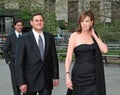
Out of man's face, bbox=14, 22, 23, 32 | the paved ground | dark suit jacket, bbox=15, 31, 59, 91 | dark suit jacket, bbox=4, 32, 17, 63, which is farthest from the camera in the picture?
the paved ground

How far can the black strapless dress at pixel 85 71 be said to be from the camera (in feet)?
22.0

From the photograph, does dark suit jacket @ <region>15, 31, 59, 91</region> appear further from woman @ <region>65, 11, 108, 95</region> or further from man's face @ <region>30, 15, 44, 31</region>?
woman @ <region>65, 11, 108, 95</region>

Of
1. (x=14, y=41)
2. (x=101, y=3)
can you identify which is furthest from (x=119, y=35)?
(x=14, y=41)

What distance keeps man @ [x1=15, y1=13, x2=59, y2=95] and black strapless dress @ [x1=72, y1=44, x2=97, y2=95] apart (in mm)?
580

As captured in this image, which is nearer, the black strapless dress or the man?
the black strapless dress

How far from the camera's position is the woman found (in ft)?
21.9

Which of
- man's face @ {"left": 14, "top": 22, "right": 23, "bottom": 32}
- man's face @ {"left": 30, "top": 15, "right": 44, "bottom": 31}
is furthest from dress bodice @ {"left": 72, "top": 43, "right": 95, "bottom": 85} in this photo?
man's face @ {"left": 14, "top": 22, "right": 23, "bottom": 32}

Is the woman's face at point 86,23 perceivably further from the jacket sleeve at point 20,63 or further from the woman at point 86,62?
the jacket sleeve at point 20,63

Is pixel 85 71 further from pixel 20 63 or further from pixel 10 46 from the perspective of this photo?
pixel 10 46

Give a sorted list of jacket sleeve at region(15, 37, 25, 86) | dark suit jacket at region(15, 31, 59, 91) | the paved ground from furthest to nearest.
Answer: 1. the paved ground
2. dark suit jacket at region(15, 31, 59, 91)
3. jacket sleeve at region(15, 37, 25, 86)

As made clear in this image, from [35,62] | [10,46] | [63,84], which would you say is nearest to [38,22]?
[35,62]

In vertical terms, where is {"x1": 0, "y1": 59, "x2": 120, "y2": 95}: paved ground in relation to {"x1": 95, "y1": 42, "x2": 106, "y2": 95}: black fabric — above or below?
below

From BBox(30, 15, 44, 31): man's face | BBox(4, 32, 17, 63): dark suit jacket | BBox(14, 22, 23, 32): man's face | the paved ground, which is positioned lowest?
the paved ground

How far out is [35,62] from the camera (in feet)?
23.3
